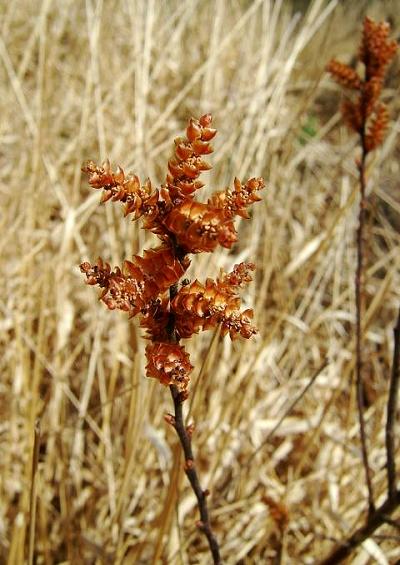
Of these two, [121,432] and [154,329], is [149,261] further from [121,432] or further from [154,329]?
[121,432]

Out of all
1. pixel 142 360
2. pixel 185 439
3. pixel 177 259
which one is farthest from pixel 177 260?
pixel 142 360

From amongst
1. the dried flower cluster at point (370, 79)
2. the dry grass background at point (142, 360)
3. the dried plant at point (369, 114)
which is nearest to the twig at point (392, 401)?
the dried plant at point (369, 114)

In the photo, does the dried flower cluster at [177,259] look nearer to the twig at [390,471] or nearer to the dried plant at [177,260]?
the dried plant at [177,260]

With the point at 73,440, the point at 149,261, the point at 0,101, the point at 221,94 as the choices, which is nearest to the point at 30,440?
the point at 73,440

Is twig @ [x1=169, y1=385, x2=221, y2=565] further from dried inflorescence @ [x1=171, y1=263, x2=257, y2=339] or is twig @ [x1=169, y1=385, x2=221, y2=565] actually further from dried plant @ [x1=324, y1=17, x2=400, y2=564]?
dried plant @ [x1=324, y1=17, x2=400, y2=564]

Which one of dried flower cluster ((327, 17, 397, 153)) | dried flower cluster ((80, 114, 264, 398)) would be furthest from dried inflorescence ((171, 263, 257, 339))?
dried flower cluster ((327, 17, 397, 153))

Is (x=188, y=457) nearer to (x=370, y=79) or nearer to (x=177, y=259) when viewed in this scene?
(x=177, y=259)
